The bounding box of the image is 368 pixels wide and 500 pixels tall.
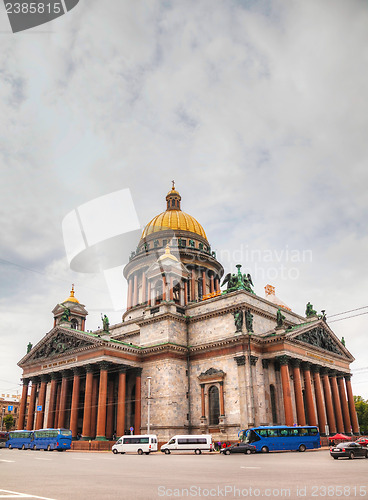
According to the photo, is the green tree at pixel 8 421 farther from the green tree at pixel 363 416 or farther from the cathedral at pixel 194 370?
the green tree at pixel 363 416

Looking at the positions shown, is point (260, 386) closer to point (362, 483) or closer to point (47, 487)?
point (362, 483)

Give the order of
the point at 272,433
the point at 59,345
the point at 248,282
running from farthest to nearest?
the point at 59,345 < the point at 248,282 < the point at 272,433

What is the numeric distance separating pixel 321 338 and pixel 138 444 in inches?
1200

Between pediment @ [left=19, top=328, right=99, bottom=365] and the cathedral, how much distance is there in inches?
5.9

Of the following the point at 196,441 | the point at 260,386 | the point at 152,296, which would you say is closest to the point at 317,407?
the point at 260,386

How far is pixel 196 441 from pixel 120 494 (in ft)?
96.1

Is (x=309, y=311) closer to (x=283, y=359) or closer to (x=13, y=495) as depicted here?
(x=283, y=359)

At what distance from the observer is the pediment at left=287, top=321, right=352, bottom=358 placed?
53631 millimetres

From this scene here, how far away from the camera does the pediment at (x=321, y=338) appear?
53631 millimetres

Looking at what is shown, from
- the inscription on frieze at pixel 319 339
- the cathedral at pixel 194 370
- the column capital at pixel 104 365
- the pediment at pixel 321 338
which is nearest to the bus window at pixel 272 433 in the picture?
the cathedral at pixel 194 370

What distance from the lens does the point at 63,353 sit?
57.8m

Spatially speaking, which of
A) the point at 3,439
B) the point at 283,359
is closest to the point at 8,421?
the point at 3,439

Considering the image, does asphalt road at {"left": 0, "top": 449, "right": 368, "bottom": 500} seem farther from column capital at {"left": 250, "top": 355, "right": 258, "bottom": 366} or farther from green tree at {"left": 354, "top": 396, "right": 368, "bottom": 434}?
green tree at {"left": 354, "top": 396, "right": 368, "bottom": 434}

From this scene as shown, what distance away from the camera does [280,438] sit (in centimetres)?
3881
